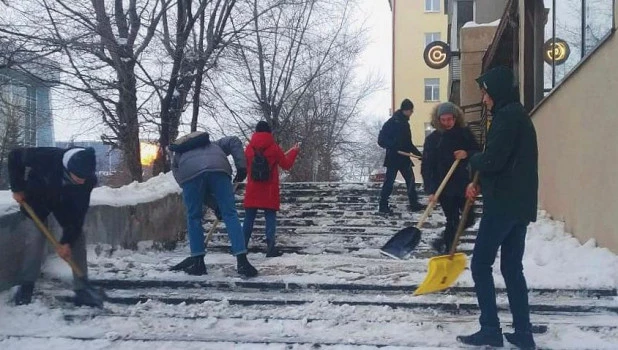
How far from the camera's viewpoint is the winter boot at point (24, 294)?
17.5 feet

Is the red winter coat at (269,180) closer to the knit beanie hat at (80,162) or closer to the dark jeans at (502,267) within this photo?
the knit beanie hat at (80,162)

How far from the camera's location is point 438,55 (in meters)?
23.1

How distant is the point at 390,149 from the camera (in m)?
9.33

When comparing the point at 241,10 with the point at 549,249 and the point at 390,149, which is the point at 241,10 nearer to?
the point at 390,149

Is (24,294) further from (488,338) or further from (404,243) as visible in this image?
(488,338)

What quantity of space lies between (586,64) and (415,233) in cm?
271

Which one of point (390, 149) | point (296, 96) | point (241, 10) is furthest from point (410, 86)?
point (390, 149)

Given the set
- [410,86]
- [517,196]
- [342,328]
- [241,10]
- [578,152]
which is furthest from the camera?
[410,86]

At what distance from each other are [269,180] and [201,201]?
3.64 ft

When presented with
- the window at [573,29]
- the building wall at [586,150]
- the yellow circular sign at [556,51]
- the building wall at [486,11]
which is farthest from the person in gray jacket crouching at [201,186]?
the building wall at [486,11]

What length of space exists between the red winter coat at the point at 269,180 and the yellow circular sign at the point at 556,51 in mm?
3863

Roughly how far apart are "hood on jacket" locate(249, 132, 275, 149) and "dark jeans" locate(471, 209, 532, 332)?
3.54 m

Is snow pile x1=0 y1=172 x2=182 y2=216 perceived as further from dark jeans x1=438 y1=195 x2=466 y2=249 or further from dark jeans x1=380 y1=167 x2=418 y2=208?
dark jeans x1=438 y1=195 x2=466 y2=249

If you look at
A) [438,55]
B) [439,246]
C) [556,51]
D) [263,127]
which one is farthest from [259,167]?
[438,55]
